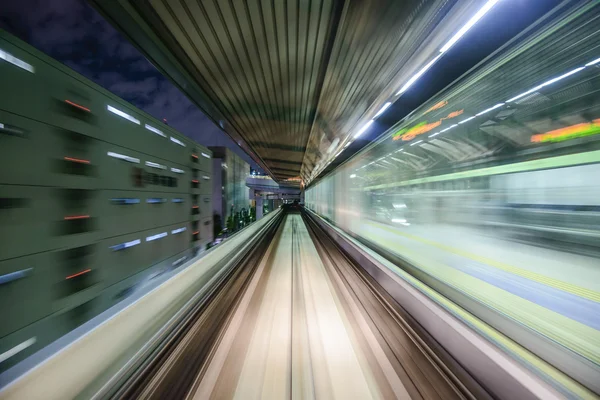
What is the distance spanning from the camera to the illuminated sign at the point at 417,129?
2742mm

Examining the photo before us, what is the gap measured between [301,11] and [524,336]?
395cm

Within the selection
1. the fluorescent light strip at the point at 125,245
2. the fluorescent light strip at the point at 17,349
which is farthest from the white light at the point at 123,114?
the fluorescent light strip at the point at 17,349

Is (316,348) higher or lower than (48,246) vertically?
lower

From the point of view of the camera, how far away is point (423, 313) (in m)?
2.16

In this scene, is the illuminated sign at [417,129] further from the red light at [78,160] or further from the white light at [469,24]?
the red light at [78,160]

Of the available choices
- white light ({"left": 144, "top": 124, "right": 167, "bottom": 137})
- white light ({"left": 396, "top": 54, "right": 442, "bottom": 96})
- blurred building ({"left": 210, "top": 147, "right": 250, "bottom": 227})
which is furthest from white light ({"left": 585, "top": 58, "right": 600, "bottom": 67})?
blurred building ({"left": 210, "top": 147, "right": 250, "bottom": 227})

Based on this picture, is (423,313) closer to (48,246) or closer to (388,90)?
(388,90)

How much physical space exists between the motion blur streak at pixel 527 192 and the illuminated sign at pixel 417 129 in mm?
83

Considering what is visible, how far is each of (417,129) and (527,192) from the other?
197 cm

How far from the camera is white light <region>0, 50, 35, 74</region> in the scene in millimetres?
2088

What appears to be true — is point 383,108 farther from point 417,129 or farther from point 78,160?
point 78,160

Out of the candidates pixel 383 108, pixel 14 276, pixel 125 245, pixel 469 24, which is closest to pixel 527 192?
pixel 469 24

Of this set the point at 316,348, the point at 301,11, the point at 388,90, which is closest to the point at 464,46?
the point at 388,90

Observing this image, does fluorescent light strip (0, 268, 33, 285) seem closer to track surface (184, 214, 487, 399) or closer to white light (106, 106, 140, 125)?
track surface (184, 214, 487, 399)
